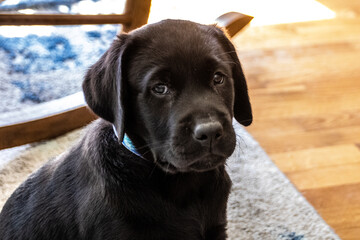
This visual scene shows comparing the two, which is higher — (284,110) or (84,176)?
(84,176)

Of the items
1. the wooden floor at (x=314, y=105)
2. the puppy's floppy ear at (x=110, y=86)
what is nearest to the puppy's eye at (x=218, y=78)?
the puppy's floppy ear at (x=110, y=86)

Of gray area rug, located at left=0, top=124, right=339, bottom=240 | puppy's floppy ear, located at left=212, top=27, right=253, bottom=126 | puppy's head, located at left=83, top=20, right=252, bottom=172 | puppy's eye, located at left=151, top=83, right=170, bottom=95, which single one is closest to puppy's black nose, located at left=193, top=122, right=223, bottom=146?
puppy's head, located at left=83, top=20, right=252, bottom=172

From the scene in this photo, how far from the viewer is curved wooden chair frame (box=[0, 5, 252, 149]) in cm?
212

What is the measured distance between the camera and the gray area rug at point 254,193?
1.88m

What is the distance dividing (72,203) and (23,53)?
5.53 ft

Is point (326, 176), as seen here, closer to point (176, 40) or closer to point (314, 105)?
point (314, 105)

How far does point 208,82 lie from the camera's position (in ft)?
4.26

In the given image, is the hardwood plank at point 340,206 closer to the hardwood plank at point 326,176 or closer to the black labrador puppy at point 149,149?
the hardwood plank at point 326,176

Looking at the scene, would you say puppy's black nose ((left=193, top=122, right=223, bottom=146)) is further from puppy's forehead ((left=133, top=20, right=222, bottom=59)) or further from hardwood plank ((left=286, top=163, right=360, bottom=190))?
hardwood plank ((left=286, top=163, right=360, bottom=190))

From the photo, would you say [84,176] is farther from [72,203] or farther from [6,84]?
[6,84]

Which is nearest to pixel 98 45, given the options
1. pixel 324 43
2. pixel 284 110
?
pixel 284 110

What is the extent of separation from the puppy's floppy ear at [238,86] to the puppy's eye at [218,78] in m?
0.10

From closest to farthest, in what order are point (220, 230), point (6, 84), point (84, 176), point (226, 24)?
point (84, 176) → point (220, 230) → point (226, 24) → point (6, 84)

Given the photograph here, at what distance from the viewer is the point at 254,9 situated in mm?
3625
